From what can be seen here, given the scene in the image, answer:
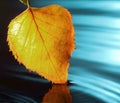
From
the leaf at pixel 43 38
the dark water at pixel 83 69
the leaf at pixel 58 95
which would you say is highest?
the leaf at pixel 43 38

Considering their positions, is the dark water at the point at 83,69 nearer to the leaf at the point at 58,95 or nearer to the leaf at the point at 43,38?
the leaf at the point at 58,95

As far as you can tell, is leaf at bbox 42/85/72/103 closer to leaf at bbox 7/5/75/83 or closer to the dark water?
the dark water


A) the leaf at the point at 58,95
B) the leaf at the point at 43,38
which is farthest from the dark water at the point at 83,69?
the leaf at the point at 43,38

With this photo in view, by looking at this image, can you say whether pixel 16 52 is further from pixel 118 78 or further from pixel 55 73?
pixel 118 78

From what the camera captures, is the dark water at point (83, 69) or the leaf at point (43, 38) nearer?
the leaf at point (43, 38)

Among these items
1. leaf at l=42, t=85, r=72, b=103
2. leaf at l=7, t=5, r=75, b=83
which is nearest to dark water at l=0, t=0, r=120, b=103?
leaf at l=42, t=85, r=72, b=103

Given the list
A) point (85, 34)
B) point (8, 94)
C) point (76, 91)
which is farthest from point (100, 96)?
point (85, 34)

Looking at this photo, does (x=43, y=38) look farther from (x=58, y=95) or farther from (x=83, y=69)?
(x=83, y=69)
